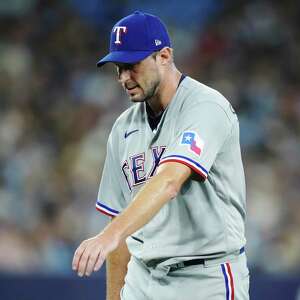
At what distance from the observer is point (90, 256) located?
2.37 metres

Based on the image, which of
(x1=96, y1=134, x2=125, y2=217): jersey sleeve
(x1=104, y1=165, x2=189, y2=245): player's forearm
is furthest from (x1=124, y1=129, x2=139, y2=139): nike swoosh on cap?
(x1=104, y1=165, x2=189, y2=245): player's forearm

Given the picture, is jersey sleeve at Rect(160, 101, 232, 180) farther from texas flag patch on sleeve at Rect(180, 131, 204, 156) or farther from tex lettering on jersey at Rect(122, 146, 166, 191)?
tex lettering on jersey at Rect(122, 146, 166, 191)

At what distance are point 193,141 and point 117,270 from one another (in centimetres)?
90

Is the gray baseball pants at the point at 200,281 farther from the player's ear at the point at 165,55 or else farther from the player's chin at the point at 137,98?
the player's ear at the point at 165,55

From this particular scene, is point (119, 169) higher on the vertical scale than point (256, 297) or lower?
higher

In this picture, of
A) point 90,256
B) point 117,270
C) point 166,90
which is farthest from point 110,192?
point 90,256

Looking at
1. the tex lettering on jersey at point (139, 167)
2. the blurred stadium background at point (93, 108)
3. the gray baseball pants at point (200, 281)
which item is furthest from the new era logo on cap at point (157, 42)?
the blurred stadium background at point (93, 108)

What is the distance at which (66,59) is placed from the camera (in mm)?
7621

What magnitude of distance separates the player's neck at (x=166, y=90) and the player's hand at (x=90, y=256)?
901mm

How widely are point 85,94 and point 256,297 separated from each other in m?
A: 2.69

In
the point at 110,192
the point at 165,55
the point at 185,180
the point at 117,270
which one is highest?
A: the point at 165,55

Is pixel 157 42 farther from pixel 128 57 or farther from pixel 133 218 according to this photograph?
pixel 133 218

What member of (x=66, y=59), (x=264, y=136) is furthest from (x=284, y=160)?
(x=66, y=59)

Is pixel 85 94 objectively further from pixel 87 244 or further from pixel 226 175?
pixel 87 244
